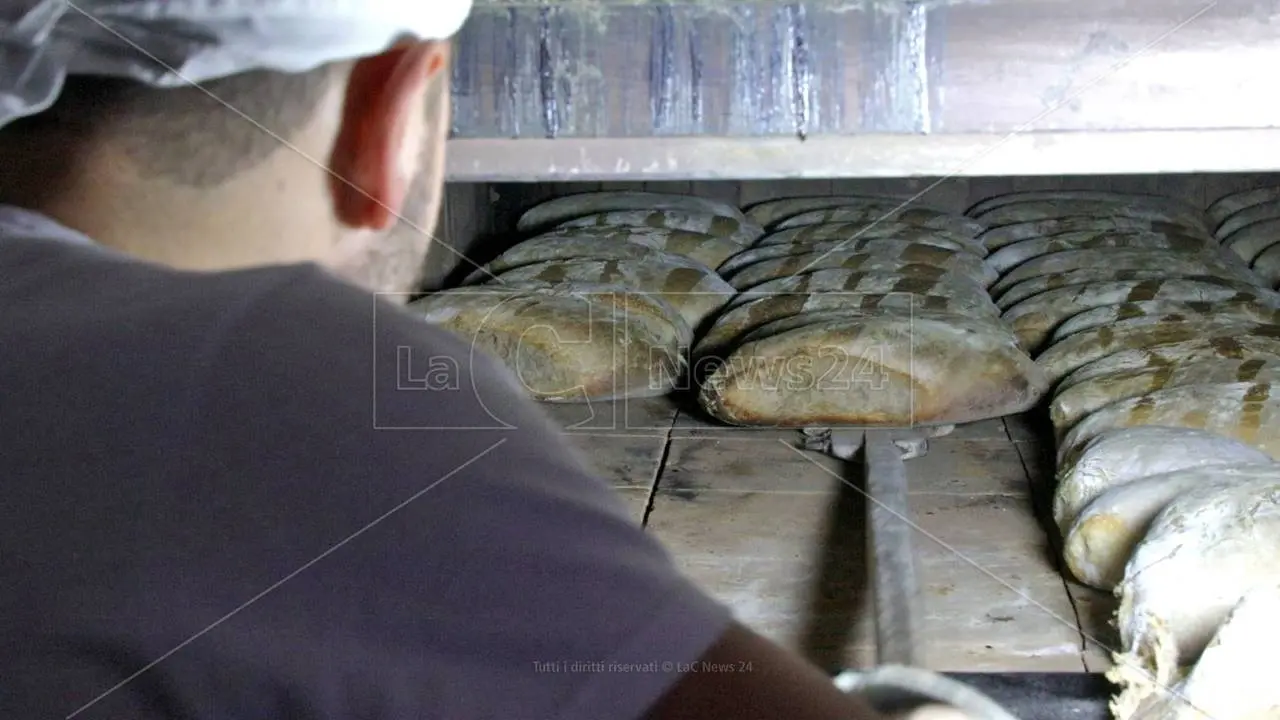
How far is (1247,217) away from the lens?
241 centimetres

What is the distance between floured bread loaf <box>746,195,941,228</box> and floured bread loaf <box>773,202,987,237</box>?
0.08ft

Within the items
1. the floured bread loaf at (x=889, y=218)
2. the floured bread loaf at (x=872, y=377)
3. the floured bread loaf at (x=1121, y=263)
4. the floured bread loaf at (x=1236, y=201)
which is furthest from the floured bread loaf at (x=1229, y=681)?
the floured bread loaf at (x=1236, y=201)

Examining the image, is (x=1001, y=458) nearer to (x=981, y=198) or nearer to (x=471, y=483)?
(x=471, y=483)

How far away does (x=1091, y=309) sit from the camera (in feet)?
5.31

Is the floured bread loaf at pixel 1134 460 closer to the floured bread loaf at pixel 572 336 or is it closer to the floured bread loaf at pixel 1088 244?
the floured bread loaf at pixel 572 336

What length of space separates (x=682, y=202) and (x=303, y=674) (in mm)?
2021

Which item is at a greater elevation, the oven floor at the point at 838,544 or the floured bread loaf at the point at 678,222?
the floured bread loaf at the point at 678,222

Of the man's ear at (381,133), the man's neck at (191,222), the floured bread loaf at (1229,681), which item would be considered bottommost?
the floured bread loaf at (1229,681)

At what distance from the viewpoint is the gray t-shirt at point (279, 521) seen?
0.90ft

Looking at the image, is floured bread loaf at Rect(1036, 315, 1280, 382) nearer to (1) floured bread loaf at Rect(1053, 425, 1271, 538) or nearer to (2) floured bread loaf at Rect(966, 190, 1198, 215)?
(1) floured bread loaf at Rect(1053, 425, 1271, 538)

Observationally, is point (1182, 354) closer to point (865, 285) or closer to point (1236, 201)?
point (865, 285)

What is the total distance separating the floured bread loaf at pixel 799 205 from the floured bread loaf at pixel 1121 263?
443 mm

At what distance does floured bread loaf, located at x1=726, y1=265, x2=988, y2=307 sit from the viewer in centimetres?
161

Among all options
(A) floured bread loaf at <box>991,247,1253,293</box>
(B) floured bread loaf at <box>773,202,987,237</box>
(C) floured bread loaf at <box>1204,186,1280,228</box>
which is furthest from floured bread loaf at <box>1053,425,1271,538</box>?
(C) floured bread loaf at <box>1204,186,1280,228</box>
